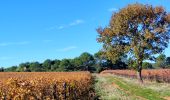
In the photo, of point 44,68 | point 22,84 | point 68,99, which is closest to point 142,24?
point 68,99

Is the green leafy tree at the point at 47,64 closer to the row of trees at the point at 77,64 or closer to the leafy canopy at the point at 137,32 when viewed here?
the row of trees at the point at 77,64

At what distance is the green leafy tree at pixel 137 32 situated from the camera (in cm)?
6794

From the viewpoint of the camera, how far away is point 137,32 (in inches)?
2707

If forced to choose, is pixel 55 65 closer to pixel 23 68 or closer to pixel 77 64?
pixel 77 64

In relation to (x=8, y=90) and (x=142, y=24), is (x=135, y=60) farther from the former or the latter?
(x=8, y=90)

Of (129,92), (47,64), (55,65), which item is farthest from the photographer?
(47,64)

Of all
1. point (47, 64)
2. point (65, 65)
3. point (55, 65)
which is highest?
point (47, 64)

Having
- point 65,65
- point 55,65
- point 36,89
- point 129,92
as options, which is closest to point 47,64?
point 55,65

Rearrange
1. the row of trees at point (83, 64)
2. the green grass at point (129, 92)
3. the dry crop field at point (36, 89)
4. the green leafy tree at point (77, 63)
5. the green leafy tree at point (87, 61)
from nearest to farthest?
the dry crop field at point (36, 89) → the green grass at point (129, 92) → the row of trees at point (83, 64) → the green leafy tree at point (77, 63) → the green leafy tree at point (87, 61)

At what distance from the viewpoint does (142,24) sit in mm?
69062

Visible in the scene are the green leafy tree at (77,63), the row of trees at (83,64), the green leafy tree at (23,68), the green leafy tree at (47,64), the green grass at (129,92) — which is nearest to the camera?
the green grass at (129,92)

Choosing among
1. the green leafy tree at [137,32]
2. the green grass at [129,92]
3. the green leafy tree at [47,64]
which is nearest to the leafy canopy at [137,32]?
the green leafy tree at [137,32]

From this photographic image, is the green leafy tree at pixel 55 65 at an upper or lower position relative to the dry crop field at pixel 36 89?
upper

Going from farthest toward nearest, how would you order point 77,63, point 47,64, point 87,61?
1. point 87,61
2. point 77,63
3. point 47,64
